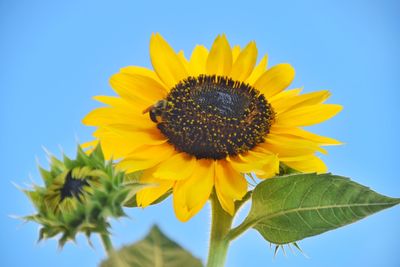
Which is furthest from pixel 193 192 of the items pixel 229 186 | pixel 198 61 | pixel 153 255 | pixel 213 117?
pixel 198 61

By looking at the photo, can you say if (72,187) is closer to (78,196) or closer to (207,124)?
(78,196)

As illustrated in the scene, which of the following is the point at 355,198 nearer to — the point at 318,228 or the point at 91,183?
the point at 318,228

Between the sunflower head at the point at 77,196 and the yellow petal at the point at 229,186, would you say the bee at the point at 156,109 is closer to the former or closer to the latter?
the yellow petal at the point at 229,186

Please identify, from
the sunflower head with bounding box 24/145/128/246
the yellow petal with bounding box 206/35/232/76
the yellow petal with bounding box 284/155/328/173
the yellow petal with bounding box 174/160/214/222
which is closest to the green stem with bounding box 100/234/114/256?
the sunflower head with bounding box 24/145/128/246

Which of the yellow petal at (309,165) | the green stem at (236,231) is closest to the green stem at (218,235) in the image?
the green stem at (236,231)

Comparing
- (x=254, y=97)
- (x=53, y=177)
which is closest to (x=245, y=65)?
(x=254, y=97)

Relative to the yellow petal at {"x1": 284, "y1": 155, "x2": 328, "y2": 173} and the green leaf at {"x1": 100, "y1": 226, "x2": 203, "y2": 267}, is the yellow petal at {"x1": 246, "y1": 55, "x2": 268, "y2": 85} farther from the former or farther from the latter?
the green leaf at {"x1": 100, "y1": 226, "x2": 203, "y2": 267}
